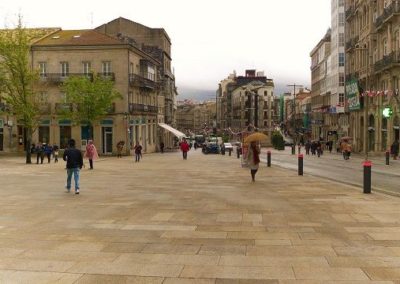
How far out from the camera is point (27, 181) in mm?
20641

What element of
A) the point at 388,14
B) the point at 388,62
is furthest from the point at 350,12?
the point at 388,62

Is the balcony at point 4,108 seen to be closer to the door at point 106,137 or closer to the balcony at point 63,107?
the balcony at point 63,107

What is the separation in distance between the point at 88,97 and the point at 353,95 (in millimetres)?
27027

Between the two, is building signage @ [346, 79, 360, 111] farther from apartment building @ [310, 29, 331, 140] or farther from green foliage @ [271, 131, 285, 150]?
apartment building @ [310, 29, 331, 140]

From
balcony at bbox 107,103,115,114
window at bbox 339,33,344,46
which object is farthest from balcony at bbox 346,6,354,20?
balcony at bbox 107,103,115,114

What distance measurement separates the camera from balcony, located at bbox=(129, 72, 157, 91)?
52.8 m

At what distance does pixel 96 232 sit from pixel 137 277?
3.26 metres

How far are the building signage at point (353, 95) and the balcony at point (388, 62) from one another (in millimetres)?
4895

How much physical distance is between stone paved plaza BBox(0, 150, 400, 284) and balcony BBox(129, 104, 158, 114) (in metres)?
37.1

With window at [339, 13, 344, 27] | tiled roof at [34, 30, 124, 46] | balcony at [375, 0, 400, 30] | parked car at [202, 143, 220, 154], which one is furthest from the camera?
window at [339, 13, 344, 27]

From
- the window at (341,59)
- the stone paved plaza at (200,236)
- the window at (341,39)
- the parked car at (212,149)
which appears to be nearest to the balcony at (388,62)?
the parked car at (212,149)

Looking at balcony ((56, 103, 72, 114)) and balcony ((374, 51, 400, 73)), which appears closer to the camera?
balcony ((374, 51, 400, 73))

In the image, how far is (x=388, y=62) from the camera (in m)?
45.0

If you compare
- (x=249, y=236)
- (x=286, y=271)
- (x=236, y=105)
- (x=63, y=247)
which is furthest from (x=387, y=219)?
(x=236, y=105)
